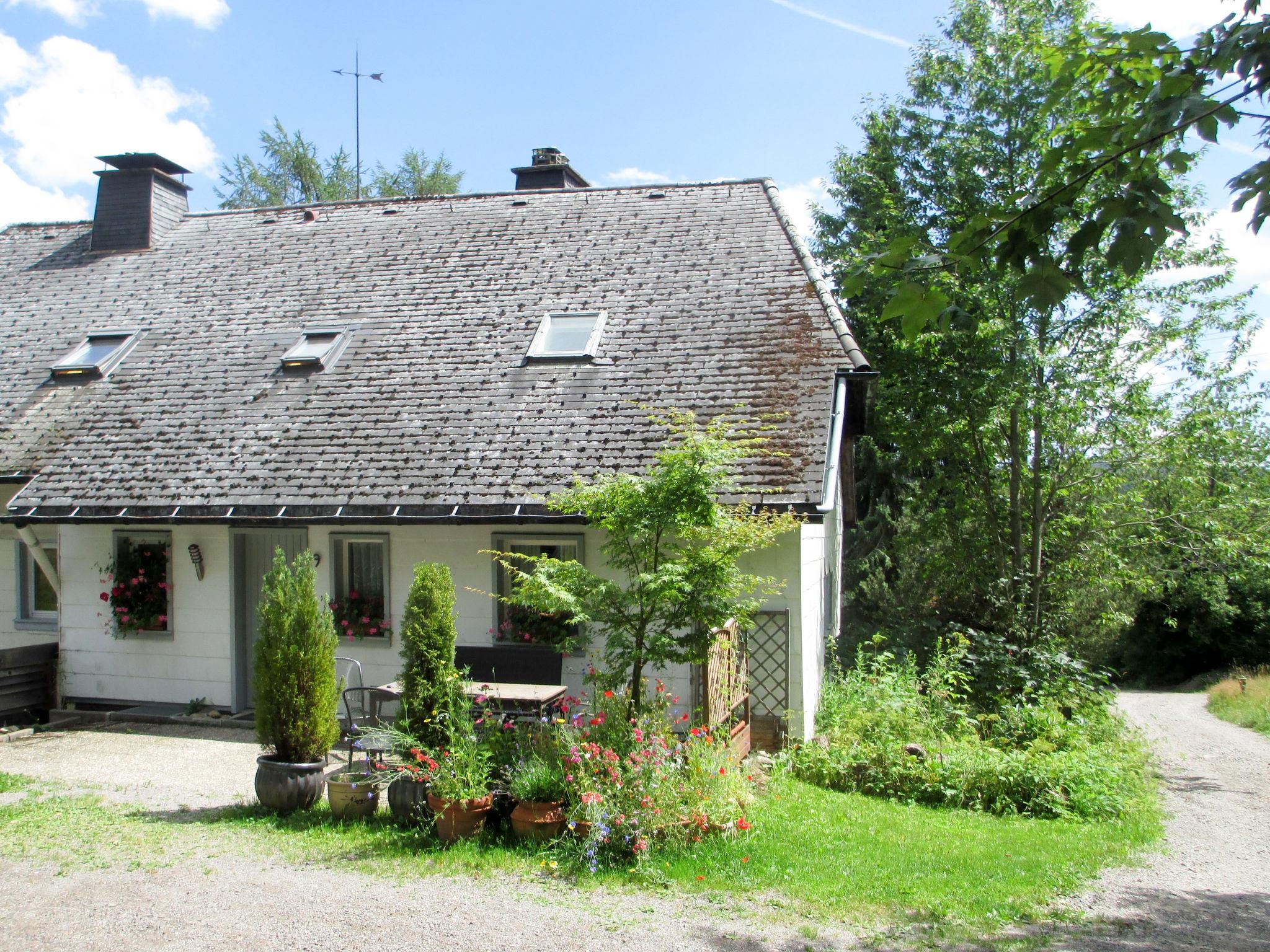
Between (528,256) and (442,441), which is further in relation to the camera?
(528,256)

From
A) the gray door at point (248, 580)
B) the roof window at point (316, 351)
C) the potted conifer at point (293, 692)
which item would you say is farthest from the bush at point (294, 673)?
the roof window at point (316, 351)

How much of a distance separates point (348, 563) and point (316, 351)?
10.8 ft

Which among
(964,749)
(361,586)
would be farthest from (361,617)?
(964,749)

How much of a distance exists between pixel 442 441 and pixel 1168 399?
39.6ft

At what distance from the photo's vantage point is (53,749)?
9656 mm

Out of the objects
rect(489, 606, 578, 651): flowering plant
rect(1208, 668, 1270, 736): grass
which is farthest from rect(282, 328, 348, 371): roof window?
rect(1208, 668, 1270, 736): grass

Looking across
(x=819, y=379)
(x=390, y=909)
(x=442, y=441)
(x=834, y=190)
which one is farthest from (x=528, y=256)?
(x=834, y=190)

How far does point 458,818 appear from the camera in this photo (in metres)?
6.57

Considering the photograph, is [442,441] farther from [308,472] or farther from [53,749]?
[53,749]

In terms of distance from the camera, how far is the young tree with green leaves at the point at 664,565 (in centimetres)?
696

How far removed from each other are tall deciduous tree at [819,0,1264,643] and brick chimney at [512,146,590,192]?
18.9 ft

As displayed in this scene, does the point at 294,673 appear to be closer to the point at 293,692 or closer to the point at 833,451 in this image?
the point at 293,692

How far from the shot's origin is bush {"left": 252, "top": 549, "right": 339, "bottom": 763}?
7316 millimetres

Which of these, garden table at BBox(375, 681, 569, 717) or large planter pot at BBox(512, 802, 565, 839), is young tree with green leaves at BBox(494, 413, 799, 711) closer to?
garden table at BBox(375, 681, 569, 717)
